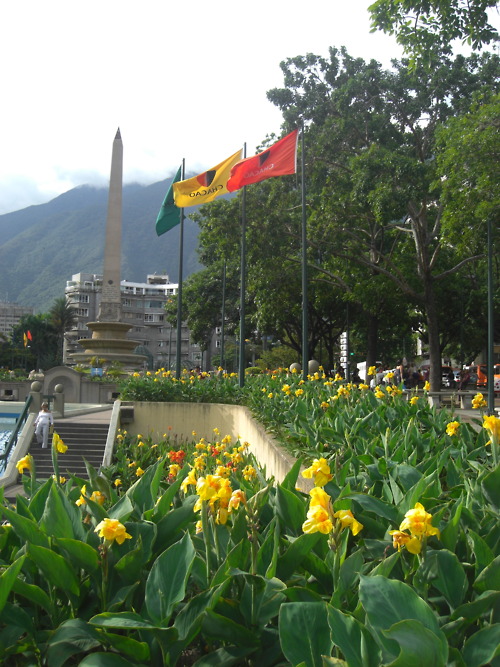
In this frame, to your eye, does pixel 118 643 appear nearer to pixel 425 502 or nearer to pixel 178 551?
pixel 178 551

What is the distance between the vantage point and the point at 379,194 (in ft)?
64.7

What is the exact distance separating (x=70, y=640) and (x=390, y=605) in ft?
3.69

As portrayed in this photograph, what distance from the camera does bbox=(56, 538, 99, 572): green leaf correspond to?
8.36 ft

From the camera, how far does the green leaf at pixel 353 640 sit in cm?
199

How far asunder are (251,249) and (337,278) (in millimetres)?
4411

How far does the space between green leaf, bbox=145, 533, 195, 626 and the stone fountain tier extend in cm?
3686

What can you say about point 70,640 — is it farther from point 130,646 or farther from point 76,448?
point 76,448

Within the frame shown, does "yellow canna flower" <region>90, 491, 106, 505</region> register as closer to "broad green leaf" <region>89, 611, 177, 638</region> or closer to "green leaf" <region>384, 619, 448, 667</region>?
"broad green leaf" <region>89, 611, 177, 638</region>

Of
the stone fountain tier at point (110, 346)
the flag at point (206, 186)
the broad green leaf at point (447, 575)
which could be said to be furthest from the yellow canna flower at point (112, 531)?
the stone fountain tier at point (110, 346)

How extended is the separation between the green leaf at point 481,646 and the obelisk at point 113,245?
134ft

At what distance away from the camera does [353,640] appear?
2.03m

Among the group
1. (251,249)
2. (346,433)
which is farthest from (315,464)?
(251,249)

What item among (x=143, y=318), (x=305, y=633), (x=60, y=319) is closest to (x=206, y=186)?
(x=305, y=633)

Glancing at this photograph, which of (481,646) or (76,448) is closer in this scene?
(481,646)
